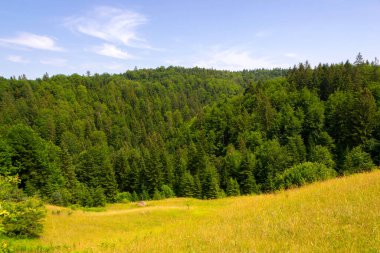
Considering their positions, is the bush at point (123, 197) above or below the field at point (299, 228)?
below

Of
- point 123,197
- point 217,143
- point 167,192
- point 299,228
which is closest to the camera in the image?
point 299,228

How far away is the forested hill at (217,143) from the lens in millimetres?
54312

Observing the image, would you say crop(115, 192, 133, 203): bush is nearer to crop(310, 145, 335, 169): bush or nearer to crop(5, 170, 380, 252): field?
crop(310, 145, 335, 169): bush

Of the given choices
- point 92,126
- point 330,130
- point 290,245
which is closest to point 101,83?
point 92,126

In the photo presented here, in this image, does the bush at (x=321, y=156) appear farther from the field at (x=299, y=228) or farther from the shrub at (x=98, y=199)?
the field at (x=299, y=228)

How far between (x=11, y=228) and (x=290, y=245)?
1751 centimetres

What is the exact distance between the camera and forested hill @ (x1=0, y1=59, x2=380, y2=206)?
2138 inches

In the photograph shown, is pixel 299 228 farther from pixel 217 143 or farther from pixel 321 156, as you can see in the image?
pixel 217 143

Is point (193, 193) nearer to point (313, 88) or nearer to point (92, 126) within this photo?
point (313, 88)

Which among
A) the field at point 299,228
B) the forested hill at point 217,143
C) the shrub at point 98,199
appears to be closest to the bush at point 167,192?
the forested hill at point 217,143

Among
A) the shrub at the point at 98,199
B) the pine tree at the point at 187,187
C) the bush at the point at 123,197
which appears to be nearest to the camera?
the shrub at the point at 98,199

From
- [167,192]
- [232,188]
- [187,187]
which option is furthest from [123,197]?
[232,188]

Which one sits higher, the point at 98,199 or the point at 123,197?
the point at 98,199

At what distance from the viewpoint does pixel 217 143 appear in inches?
3996
